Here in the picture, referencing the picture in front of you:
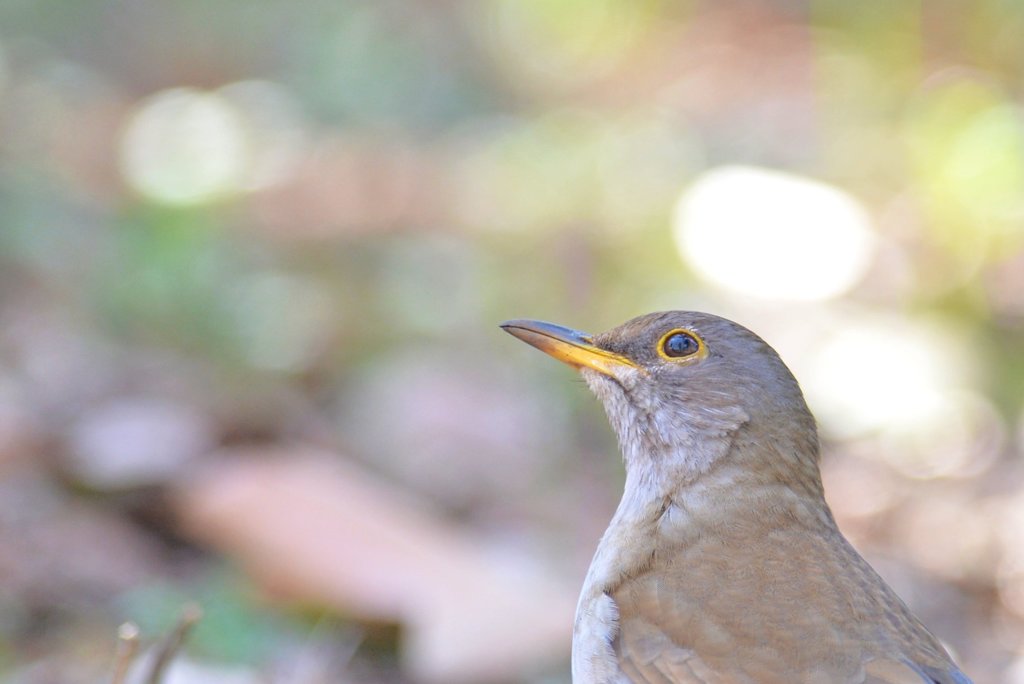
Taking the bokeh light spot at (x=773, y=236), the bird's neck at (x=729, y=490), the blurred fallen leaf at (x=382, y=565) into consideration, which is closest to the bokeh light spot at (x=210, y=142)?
the bokeh light spot at (x=773, y=236)

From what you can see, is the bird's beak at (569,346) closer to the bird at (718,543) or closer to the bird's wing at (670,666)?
the bird at (718,543)

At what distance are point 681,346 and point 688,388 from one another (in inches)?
5.0

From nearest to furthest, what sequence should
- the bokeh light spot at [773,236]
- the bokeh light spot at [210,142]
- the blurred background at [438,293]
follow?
the blurred background at [438,293] < the bokeh light spot at [773,236] < the bokeh light spot at [210,142]

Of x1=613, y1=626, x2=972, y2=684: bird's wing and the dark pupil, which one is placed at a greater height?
the dark pupil

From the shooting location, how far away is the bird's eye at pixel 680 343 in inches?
171

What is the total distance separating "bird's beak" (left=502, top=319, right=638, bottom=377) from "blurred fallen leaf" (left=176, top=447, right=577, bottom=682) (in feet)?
3.69

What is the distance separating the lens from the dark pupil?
171 inches

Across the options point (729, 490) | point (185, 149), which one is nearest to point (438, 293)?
point (185, 149)

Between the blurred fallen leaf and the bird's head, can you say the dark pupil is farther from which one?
the blurred fallen leaf

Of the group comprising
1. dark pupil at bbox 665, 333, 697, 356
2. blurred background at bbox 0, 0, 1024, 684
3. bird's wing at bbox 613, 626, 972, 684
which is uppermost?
blurred background at bbox 0, 0, 1024, 684

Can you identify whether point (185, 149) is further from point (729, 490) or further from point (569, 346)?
point (729, 490)

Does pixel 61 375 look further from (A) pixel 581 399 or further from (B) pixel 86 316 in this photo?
(A) pixel 581 399

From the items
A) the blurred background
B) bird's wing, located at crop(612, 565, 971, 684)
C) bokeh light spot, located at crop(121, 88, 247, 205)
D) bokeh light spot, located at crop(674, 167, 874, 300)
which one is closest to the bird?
bird's wing, located at crop(612, 565, 971, 684)

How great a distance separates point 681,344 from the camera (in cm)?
434
